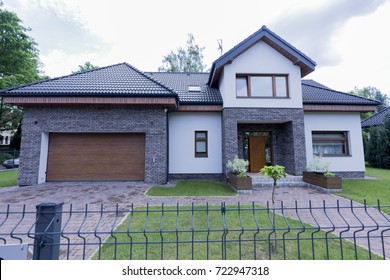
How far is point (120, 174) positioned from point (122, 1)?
7707mm

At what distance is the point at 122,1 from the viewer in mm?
7227

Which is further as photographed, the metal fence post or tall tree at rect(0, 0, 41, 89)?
tall tree at rect(0, 0, 41, 89)

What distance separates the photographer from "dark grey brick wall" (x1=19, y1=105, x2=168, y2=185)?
8.44 metres

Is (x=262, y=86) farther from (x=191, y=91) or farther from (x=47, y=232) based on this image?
(x=47, y=232)

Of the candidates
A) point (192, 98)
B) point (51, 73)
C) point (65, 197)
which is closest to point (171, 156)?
point (192, 98)

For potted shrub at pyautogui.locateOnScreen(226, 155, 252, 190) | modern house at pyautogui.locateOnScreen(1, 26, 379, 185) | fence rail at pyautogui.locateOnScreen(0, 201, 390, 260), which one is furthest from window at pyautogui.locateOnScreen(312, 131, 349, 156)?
fence rail at pyautogui.locateOnScreen(0, 201, 390, 260)

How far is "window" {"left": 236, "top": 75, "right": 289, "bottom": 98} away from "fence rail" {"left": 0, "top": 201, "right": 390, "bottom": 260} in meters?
6.31

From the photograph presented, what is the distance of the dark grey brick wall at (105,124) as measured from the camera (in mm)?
8438

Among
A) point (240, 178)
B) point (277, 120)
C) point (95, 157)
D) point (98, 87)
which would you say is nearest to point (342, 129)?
point (277, 120)

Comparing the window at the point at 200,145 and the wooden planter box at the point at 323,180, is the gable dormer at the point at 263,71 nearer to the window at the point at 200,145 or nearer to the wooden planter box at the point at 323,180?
the window at the point at 200,145

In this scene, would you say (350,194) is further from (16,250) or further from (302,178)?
(16,250)

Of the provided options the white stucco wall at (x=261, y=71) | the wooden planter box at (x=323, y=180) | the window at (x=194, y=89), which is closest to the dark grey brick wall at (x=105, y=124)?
the window at (x=194, y=89)

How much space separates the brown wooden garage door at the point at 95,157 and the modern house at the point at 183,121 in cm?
5

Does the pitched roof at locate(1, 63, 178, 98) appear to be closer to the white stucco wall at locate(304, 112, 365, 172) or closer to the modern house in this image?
the modern house
